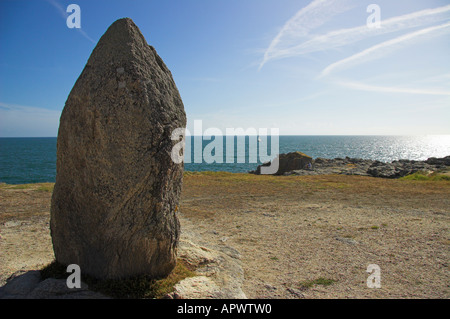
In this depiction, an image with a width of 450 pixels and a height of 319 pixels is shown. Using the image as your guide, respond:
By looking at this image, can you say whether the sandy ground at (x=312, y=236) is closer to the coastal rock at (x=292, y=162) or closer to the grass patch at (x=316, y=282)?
the grass patch at (x=316, y=282)

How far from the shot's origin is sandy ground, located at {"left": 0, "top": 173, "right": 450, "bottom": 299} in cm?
654

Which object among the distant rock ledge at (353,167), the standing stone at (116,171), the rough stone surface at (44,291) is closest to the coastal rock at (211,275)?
the standing stone at (116,171)

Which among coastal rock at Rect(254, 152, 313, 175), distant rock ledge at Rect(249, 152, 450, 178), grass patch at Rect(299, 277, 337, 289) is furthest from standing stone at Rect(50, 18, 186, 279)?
coastal rock at Rect(254, 152, 313, 175)

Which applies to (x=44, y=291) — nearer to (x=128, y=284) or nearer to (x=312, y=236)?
(x=128, y=284)

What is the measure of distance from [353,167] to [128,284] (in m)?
33.8

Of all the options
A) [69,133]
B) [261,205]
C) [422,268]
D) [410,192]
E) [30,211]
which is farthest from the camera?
[410,192]

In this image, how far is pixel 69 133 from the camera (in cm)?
590

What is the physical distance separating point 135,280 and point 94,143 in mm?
2704

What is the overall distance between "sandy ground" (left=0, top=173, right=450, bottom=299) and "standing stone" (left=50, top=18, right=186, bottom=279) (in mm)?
2197

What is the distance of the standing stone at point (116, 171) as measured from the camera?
5.58 m
